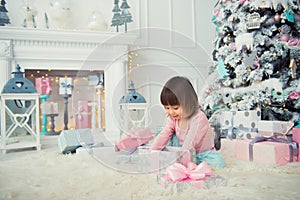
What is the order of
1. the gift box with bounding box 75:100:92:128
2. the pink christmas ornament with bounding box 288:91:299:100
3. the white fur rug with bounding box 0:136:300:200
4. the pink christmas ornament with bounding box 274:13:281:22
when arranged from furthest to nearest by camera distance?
the gift box with bounding box 75:100:92:128
the pink christmas ornament with bounding box 274:13:281:22
the pink christmas ornament with bounding box 288:91:299:100
the white fur rug with bounding box 0:136:300:200

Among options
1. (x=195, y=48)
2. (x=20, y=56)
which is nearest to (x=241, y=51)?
(x=195, y=48)

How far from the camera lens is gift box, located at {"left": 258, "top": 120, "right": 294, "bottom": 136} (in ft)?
4.90

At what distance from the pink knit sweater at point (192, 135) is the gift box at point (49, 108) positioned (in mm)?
1341

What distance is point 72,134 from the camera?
1.72 metres

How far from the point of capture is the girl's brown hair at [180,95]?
1.15m

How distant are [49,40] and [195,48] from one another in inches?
53.5

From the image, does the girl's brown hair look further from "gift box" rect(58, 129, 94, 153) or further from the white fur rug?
"gift box" rect(58, 129, 94, 153)

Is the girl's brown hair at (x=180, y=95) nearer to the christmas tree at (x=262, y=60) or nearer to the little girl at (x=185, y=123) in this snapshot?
the little girl at (x=185, y=123)

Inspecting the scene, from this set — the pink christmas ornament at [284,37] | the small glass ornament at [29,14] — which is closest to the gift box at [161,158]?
the pink christmas ornament at [284,37]

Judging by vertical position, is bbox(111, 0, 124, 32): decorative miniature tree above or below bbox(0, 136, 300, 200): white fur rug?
above

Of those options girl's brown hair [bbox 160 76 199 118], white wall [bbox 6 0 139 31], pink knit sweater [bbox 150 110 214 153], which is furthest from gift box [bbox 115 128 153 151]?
white wall [bbox 6 0 139 31]

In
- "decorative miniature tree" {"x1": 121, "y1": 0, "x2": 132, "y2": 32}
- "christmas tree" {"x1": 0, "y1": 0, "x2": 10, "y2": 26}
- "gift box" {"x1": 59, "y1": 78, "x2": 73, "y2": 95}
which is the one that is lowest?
"gift box" {"x1": 59, "y1": 78, "x2": 73, "y2": 95}

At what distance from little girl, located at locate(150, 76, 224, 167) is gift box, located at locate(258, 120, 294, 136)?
42 centimetres

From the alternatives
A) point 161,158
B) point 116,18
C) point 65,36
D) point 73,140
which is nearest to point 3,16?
point 65,36
